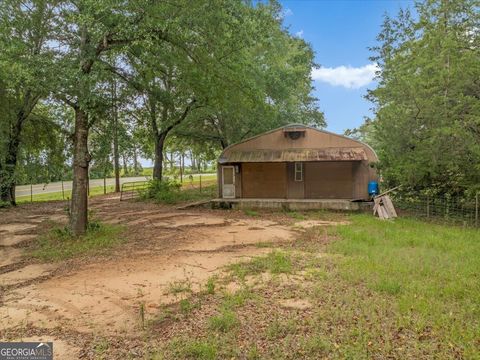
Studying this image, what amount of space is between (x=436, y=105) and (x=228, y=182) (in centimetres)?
956

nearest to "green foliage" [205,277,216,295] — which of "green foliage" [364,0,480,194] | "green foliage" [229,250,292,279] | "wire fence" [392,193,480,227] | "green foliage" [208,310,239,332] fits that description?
"green foliage" [229,250,292,279]

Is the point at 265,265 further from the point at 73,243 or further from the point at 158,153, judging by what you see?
the point at 158,153

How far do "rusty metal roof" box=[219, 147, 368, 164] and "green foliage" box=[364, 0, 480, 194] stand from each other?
1.49 meters

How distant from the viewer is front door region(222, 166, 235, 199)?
55.7ft

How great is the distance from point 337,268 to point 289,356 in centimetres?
320

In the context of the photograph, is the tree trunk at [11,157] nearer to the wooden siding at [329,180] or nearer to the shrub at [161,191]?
the shrub at [161,191]

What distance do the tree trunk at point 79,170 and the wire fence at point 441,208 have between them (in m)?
11.6

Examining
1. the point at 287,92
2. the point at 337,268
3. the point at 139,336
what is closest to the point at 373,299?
the point at 337,268

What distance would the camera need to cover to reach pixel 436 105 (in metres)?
11.3

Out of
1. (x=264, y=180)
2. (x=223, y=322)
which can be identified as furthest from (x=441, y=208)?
(x=223, y=322)

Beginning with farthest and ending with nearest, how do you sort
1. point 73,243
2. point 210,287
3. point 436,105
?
point 436,105
point 73,243
point 210,287

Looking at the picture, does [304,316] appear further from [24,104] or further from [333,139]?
[24,104]

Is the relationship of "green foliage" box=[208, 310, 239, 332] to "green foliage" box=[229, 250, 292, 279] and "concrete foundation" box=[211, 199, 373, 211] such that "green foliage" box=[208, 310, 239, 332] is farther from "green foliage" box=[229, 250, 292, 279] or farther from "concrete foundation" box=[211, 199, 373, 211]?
"concrete foundation" box=[211, 199, 373, 211]

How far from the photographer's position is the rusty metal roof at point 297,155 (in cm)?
1476
